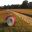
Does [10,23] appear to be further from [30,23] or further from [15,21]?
[30,23]

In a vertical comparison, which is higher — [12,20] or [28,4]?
[28,4]

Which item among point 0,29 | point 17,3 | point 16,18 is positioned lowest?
point 0,29

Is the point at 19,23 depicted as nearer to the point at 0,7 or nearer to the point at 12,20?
the point at 12,20

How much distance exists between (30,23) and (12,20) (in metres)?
0.20

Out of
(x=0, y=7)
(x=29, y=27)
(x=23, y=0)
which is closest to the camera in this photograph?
(x=29, y=27)

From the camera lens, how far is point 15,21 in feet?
2.86

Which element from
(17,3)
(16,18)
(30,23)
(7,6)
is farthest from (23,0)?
(30,23)

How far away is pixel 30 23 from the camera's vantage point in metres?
0.74

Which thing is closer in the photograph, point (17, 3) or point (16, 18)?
point (16, 18)

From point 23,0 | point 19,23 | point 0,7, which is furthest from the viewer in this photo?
point 23,0

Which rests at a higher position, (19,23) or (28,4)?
(28,4)

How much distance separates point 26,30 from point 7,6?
568 mm

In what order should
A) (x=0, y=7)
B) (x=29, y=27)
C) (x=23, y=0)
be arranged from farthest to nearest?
(x=23, y=0) < (x=0, y=7) < (x=29, y=27)

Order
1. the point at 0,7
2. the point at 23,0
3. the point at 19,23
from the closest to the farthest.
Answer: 1. the point at 19,23
2. the point at 0,7
3. the point at 23,0
